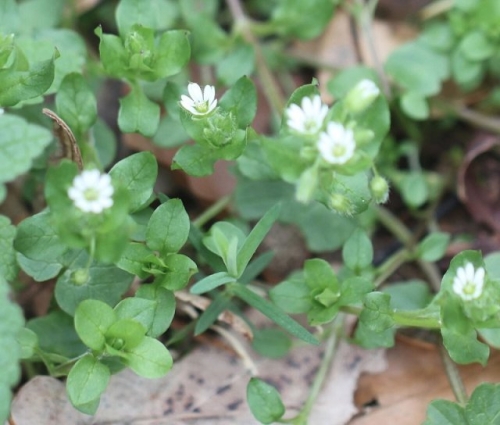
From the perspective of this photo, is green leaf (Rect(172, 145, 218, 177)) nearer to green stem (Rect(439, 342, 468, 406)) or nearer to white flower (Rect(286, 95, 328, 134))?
white flower (Rect(286, 95, 328, 134))

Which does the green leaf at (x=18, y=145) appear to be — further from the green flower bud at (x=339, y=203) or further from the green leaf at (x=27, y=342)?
the green flower bud at (x=339, y=203)

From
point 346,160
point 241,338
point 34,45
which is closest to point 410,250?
point 241,338

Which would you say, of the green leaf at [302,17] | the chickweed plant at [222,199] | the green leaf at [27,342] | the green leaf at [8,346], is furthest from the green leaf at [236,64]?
the green leaf at [8,346]

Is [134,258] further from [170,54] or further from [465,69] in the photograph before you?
[465,69]

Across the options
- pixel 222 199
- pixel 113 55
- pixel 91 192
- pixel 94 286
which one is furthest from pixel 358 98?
pixel 222 199

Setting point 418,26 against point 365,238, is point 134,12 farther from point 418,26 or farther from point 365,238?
point 418,26

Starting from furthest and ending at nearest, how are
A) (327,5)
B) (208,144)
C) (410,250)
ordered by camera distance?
(327,5), (410,250), (208,144)
